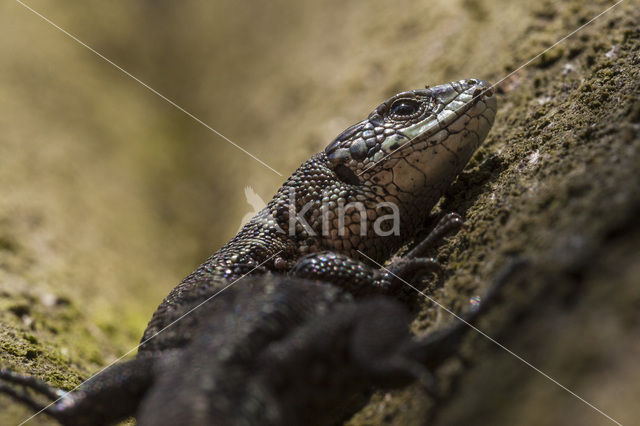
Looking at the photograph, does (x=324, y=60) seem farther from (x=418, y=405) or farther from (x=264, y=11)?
(x=418, y=405)

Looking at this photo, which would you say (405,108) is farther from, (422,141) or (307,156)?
(307,156)

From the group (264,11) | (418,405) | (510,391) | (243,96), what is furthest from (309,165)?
(264,11)

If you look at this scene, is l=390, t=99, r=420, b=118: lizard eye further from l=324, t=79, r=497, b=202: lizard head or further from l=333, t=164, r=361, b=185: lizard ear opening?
l=333, t=164, r=361, b=185: lizard ear opening

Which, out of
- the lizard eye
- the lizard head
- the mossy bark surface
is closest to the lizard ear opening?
the lizard head

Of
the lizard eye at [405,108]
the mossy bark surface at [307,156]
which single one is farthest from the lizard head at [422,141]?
the mossy bark surface at [307,156]

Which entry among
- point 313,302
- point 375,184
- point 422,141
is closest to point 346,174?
point 375,184

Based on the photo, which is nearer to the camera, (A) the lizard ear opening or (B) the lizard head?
(B) the lizard head
